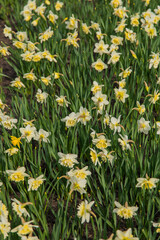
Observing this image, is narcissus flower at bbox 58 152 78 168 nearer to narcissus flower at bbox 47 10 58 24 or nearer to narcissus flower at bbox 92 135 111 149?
narcissus flower at bbox 92 135 111 149

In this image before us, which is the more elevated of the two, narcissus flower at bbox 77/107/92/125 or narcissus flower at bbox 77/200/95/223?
narcissus flower at bbox 77/107/92/125

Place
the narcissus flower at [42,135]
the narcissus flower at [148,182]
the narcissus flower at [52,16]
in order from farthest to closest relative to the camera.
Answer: the narcissus flower at [52,16] < the narcissus flower at [42,135] < the narcissus flower at [148,182]

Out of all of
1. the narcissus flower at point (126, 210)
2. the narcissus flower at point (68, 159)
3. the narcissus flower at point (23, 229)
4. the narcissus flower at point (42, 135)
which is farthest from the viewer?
the narcissus flower at point (42, 135)

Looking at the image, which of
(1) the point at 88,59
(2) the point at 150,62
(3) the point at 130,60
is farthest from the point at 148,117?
(1) the point at 88,59

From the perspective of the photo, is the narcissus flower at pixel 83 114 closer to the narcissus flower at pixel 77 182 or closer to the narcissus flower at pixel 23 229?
the narcissus flower at pixel 77 182

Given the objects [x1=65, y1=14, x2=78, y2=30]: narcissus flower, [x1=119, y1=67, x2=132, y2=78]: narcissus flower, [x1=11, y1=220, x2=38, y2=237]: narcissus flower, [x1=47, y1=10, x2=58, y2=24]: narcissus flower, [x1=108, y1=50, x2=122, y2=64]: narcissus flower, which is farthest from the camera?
[x1=47, y1=10, x2=58, y2=24]: narcissus flower

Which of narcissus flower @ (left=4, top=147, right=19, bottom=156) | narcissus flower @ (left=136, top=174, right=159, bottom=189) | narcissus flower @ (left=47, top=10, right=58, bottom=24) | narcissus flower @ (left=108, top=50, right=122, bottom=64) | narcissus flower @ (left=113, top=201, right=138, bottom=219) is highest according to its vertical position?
narcissus flower @ (left=47, top=10, right=58, bottom=24)

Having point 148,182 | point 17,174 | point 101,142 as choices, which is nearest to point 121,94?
point 101,142

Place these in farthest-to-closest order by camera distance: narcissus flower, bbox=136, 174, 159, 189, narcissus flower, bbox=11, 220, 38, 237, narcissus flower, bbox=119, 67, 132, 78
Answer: narcissus flower, bbox=119, 67, 132, 78, narcissus flower, bbox=136, 174, 159, 189, narcissus flower, bbox=11, 220, 38, 237

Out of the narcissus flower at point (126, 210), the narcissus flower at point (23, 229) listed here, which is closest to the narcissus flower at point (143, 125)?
the narcissus flower at point (126, 210)

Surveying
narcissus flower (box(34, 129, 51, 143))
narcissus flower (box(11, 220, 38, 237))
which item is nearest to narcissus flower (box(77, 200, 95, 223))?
narcissus flower (box(11, 220, 38, 237))

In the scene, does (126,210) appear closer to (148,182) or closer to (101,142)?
(148,182)

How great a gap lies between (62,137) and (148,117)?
84 cm

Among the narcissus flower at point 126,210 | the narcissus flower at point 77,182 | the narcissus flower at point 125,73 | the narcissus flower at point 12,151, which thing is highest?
the narcissus flower at point 125,73
